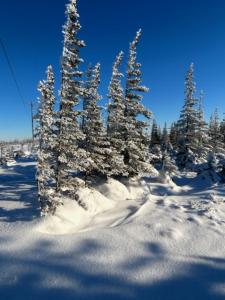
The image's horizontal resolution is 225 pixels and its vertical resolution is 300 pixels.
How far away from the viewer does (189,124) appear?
3612 cm

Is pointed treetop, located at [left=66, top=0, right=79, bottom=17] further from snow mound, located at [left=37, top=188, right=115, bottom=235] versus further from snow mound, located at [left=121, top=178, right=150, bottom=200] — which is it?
snow mound, located at [left=121, top=178, right=150, bottom=200]

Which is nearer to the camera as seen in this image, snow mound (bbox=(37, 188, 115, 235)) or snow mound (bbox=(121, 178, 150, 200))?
snow mound (bbox=(37, 188, 115, 235))

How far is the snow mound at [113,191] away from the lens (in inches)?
719

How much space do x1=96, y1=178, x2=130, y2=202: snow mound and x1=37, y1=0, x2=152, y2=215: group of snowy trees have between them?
3.13ft

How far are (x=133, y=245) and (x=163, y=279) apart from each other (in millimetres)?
1967

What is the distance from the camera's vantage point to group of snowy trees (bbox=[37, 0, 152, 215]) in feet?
38.2

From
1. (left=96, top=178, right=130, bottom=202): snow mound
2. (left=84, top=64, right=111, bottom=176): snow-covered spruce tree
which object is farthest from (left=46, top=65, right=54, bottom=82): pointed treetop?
(left=96, top=178, right=130, bottom=202): snow mound

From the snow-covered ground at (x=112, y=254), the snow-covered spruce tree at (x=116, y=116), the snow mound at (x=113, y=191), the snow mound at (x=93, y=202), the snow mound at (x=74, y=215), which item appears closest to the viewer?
the snow-covered ground at (x=112, y=254)

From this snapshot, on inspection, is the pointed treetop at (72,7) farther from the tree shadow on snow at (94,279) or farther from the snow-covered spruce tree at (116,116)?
the tree shadow on snow at (94,279)

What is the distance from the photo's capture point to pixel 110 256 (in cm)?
792

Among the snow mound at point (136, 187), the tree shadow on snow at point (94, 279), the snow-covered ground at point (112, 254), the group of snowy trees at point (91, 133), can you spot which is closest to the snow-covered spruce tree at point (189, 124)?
the group of snowy trees at point (91, 133)

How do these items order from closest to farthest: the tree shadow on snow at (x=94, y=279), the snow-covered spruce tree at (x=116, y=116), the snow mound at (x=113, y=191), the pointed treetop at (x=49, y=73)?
the tree shadow on snow at (x=94, y=279)
the pointed treetop at (x=49, y=73)
the snow mound at (x=113, y=191)
the snow-covered spruce tree at (x=116, y=116)

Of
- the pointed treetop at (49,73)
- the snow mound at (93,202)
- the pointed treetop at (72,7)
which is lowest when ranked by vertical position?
the snow mound at (93,202)

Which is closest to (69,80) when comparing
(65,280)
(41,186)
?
(41,186)
